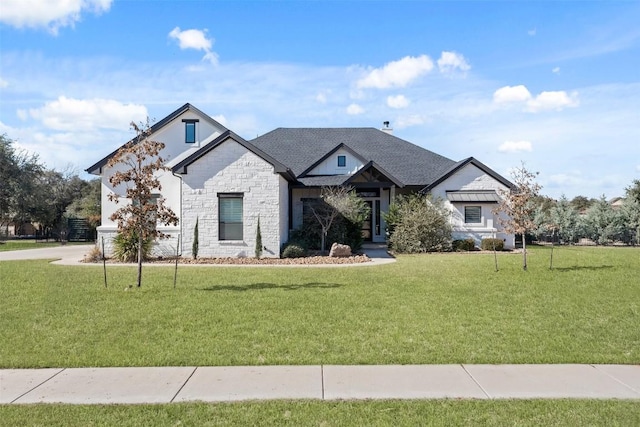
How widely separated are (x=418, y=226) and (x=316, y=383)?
17549mm

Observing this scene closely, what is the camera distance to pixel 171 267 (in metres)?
16.4

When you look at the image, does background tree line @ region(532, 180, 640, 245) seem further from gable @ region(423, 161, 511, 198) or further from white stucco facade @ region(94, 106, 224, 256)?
white stucco facade @ region(94, 106, 224, 256)

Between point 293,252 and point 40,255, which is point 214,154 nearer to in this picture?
point 293,252

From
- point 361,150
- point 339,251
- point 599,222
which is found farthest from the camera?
point 599,222

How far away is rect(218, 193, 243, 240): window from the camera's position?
19.5 metres

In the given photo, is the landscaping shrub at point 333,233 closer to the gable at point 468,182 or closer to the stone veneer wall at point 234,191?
the stone veneer wall at point 234,191

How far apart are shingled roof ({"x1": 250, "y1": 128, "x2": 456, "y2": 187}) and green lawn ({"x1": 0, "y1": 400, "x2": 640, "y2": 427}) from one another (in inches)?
795

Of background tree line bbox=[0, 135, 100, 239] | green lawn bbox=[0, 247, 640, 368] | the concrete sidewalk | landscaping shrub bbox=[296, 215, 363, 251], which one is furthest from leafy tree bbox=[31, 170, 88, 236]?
the concrete sidewalk

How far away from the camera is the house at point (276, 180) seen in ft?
63.3

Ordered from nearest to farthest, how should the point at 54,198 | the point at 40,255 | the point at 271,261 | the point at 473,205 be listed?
the point at 271,261, the point at 40,255, the point at 473,205, the point at 54,198

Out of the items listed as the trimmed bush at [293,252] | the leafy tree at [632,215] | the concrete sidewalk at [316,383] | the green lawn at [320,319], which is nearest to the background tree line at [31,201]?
the trimmed bush at [293,252]

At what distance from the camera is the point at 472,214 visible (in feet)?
80.0

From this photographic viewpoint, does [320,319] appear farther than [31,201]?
No

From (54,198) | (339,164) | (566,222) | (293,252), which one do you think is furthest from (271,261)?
(54,198)
